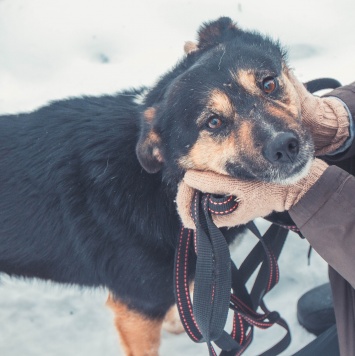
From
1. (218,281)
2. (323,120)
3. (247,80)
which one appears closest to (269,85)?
(247,80)

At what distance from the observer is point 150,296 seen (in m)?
2.34

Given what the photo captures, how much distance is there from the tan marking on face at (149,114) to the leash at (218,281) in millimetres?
369

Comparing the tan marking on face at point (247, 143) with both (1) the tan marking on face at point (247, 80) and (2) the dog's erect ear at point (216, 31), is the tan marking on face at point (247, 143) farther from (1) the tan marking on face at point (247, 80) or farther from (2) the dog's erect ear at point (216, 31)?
(2) the dog's erect ear at point (216, 31)

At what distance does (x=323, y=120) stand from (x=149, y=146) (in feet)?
2.39

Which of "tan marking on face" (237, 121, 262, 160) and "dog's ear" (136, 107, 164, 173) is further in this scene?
"dog's ear" (136, 107, 164, 173)

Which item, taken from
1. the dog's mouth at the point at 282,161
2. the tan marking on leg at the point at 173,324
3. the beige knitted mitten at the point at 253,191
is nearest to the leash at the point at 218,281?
the beige knitted mitten at the point at 253,191

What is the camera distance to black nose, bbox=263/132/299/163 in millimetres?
1769

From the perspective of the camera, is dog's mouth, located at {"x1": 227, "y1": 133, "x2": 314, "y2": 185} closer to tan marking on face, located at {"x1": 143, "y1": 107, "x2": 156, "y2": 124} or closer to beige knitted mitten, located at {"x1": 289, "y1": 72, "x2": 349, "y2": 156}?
beige knitted mitten, located at {"x1": 289, "y1": 72, "x2": 349, "y2": 156}

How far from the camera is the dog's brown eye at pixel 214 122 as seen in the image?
1.91 metres

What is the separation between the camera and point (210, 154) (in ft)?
6.43

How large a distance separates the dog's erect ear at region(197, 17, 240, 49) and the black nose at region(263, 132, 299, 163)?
0.66 metres

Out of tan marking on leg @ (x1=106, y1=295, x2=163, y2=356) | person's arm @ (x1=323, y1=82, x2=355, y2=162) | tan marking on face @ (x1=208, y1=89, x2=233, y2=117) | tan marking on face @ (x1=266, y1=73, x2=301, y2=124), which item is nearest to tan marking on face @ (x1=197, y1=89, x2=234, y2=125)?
tan marking on face @ (x1=208, y1=89, x2=233, y2=117)

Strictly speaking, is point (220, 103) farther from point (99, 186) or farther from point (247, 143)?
point (99, 186)

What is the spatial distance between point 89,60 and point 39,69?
0.41 meters
